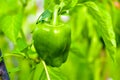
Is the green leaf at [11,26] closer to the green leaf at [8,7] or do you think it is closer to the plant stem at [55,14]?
the plant stem at [55,14]

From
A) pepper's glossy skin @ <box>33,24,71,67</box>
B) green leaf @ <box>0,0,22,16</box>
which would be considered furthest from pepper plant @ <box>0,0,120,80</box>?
green leaf @ <box>0,0,22,16</box>

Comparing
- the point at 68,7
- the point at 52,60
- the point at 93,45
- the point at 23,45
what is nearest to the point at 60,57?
the point at 52,60

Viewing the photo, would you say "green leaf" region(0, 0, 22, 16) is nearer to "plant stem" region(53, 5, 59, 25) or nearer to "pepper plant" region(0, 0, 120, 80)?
"pepper plant" region(0, 0, 120, 80)

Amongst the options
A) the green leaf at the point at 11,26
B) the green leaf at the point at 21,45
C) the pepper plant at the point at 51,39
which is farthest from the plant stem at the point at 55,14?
the green leaf at the point at 11,26

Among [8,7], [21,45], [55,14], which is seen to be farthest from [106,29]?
[8,7]

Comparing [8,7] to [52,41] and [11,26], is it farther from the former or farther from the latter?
[52,41]

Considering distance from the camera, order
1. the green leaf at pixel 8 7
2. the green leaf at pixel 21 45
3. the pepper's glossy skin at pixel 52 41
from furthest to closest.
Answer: the green leaf at pixel 8 7
the green leaf at pixel 21 45
the pepper's glossy skin at pixel 52 41
